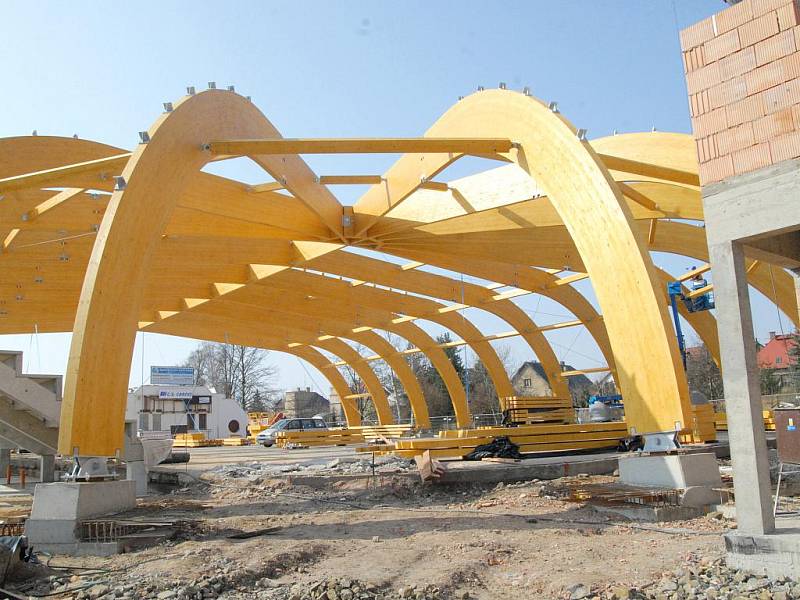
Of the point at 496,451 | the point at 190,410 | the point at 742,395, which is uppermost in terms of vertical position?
the point at 190,410

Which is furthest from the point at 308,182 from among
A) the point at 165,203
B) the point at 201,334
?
the point at 201,334

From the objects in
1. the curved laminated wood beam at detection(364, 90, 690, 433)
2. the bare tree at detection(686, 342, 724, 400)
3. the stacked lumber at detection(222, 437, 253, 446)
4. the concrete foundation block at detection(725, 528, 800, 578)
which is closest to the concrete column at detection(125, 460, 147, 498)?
the curved laminated wood beam at detection(364, 90, 690, 433)

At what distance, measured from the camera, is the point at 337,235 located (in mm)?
19734

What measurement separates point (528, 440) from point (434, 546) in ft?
34.4

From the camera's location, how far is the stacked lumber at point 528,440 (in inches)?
704

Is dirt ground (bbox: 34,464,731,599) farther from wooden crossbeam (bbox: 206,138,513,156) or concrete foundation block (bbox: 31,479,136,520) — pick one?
wooden crossbeam (bbox: 206,138,513,156)

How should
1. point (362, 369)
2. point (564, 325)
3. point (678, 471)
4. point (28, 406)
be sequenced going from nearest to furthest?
point (678, 471), point (28, 406), point (564, 325), point (362, 369)

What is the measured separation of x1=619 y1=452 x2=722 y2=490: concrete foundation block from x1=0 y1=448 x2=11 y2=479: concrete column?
68.1 feet

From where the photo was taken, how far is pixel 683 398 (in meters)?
11.2

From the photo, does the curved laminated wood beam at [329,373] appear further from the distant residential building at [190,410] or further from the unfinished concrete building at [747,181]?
the unfinished concrete building at [747,181]

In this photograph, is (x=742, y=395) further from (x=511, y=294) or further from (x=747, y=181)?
(x=511, y=294)

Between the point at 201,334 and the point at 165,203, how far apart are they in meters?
23.4

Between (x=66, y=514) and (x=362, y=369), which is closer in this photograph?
(x=66, y=514)

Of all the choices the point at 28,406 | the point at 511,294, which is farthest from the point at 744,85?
the point at 511,294
